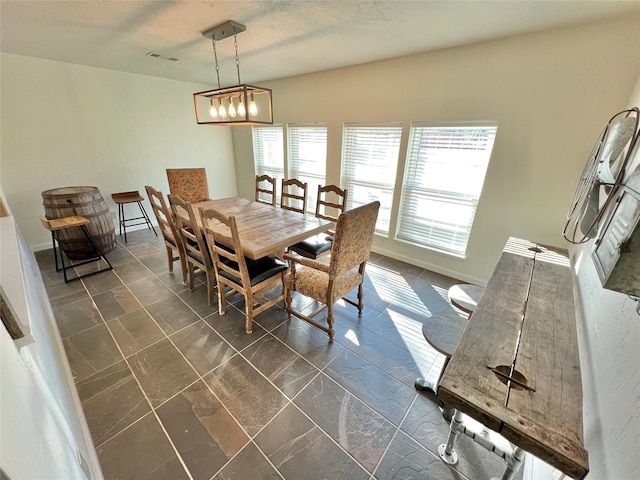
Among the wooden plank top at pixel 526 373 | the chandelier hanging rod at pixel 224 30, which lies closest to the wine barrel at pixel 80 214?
the chandelier hanging rod at pixel 224 30

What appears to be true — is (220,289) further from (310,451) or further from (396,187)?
(396,187)

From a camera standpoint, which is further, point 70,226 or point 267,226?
point 70,226

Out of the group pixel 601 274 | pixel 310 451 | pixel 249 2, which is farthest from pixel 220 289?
pixel 601 274

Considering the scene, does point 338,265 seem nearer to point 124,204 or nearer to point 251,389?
point 251,389

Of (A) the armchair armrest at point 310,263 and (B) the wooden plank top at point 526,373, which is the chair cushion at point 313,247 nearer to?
(A) the armchair armrest at point 310,263

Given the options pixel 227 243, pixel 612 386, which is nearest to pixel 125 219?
pixel 227 243

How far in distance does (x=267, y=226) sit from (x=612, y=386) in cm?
223

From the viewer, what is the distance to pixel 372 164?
3.42m

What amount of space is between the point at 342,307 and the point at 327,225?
817 mm

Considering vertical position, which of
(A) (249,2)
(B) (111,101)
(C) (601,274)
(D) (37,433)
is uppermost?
(A) (249,2)

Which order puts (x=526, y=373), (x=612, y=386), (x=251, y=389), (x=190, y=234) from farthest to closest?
(x=190, y=234)
(x=251, y=389)
(x=526, y=373)
(x=612, y=386)

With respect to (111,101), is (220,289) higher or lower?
lower

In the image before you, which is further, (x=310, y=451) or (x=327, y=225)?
(x=327, y=225)

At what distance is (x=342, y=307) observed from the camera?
2502 millimetres
